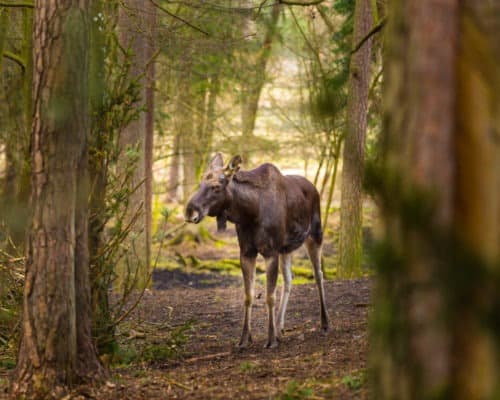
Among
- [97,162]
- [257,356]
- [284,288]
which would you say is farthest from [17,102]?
[97,162]

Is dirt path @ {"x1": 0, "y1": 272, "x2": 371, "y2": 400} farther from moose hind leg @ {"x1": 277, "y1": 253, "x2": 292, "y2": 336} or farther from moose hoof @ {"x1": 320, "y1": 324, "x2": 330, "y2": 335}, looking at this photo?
moose hind leg @ {"x1": 277, "y1": 253, "x2": 292, "y2": 336}

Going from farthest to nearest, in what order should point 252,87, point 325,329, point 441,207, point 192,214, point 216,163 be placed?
point 252,87 < point 325,329 < point 216,163 < point 192,214 < point 441,207

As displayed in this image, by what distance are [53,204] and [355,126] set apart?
33.8 ft

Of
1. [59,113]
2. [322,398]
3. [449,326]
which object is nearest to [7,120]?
[59,113]

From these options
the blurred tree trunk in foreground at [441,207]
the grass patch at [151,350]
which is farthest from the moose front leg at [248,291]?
the blurred tree trunk in foreground at [441,207]

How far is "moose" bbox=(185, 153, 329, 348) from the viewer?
942cm

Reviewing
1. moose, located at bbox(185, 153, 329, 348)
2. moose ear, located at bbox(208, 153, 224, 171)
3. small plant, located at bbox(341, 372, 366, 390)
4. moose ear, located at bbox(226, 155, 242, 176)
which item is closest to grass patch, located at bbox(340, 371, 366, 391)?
small plant, located at bbox(341, 372, 366, 390)

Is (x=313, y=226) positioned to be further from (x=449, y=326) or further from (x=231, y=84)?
(x=231, y=84)

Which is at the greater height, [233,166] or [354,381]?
[233,166]

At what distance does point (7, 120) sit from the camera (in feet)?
56.2

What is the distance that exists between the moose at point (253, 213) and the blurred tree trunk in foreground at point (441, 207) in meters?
5.70

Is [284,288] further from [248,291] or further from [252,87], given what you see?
[252,87]

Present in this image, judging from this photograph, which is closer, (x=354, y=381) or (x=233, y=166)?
(x=354, y=381)

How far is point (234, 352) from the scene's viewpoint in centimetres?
899
